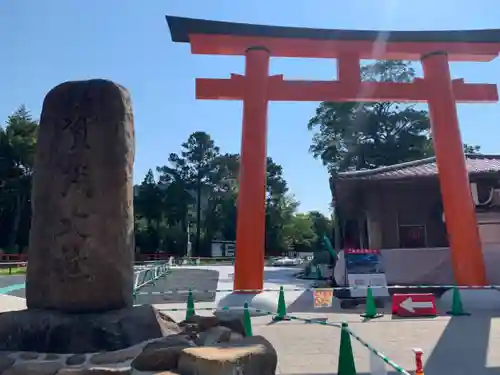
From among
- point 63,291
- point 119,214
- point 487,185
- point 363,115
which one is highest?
point 363,115

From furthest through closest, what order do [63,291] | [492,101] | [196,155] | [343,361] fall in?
[196,155] < [492,101] < [343,361] < [63,291]

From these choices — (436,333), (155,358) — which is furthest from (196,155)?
(155,358)

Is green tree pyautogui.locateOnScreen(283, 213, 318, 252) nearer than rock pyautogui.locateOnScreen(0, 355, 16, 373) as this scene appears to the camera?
No

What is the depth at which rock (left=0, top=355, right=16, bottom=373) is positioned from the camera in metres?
3.73

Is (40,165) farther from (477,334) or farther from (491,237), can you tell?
(491,237)

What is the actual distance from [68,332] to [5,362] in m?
0.55

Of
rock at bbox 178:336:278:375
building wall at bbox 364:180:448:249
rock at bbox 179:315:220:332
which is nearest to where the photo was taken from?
rock at bbox 178:336:278:375

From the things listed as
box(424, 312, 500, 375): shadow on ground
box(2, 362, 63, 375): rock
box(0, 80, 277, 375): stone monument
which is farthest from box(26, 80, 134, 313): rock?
box(424, 312, 500, 375): shadow on ground

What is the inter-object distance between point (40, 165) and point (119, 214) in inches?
37.9

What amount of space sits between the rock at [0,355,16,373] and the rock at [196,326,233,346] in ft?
5.03

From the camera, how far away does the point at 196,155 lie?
58844mm

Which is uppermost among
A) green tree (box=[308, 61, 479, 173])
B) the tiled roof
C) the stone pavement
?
green tree (box=[308, 61, 479, 173])

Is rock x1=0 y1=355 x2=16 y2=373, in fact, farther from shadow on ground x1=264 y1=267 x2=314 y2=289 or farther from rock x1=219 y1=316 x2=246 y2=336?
shadow on ground x1=264 y1=267 x2=314 y2=289

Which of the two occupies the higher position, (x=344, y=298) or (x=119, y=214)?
(x=119, y=214)
